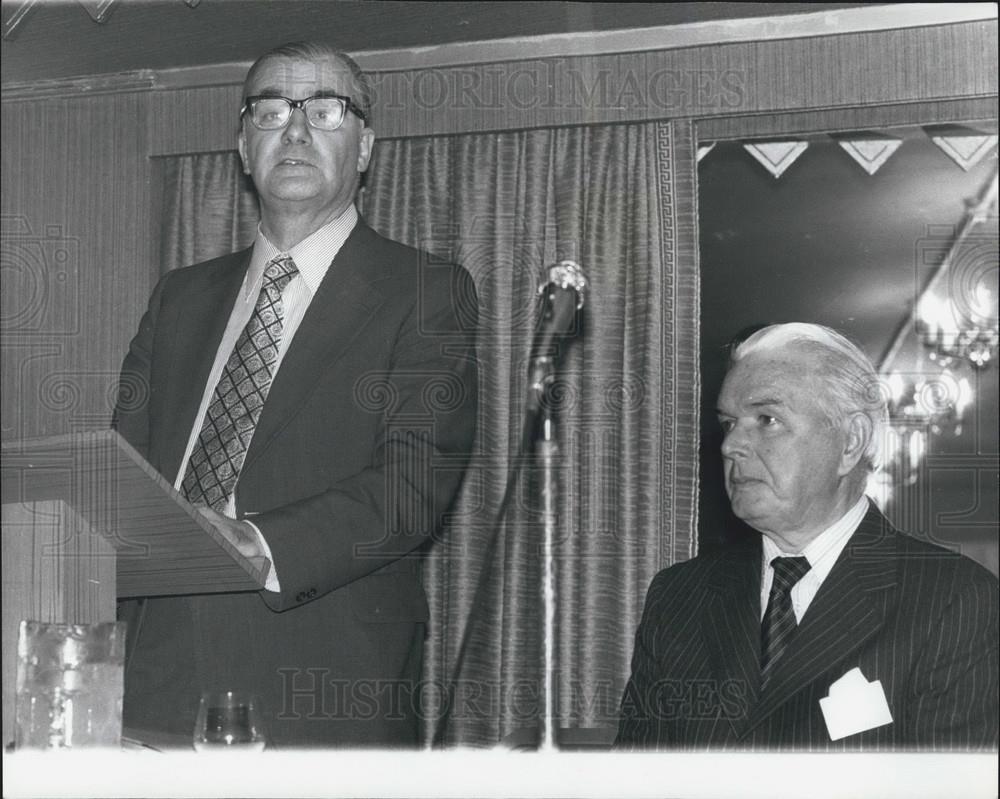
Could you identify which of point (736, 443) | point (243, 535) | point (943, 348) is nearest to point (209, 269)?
point (243, 535)

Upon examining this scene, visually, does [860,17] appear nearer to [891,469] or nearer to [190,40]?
[891,469]

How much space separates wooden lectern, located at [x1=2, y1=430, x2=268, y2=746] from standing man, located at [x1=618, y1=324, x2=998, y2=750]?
99cm

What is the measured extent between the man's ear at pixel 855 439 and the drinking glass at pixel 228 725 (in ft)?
4.63

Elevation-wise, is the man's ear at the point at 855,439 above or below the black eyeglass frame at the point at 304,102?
below

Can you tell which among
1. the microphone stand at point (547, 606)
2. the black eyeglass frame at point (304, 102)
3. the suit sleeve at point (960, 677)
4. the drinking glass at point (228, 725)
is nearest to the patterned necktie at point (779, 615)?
the suit sleeve at point (960, 677)

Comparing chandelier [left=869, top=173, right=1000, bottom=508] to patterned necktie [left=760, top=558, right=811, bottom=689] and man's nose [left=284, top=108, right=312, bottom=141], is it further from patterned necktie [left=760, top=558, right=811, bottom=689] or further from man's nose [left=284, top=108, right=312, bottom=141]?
man's nose [left=284, top=108, right=312, bottom=141]

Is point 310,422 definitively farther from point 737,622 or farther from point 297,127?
point 737,622

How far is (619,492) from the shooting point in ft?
12.3

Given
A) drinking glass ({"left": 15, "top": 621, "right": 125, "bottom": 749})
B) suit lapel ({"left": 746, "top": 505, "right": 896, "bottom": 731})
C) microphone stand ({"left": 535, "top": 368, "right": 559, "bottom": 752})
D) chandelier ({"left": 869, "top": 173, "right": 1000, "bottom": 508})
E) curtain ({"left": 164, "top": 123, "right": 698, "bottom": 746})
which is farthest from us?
curtain ({"left": 164, "top": 123, "right": 698, "bottom": 746})

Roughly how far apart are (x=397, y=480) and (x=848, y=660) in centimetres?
84

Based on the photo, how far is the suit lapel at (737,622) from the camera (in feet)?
7.76

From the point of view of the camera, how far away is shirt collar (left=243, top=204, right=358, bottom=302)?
2.68 metres

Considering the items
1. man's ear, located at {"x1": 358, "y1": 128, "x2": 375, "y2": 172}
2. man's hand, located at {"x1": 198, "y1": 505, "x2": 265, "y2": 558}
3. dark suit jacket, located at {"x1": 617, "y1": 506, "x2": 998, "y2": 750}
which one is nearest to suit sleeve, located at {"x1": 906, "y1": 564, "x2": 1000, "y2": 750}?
dark suit jacket, located at {"x1": 617, "y1": 506, "x2": 998, "y2": 750}

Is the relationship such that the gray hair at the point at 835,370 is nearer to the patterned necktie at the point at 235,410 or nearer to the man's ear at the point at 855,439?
the man's ear at the point at 855,439
